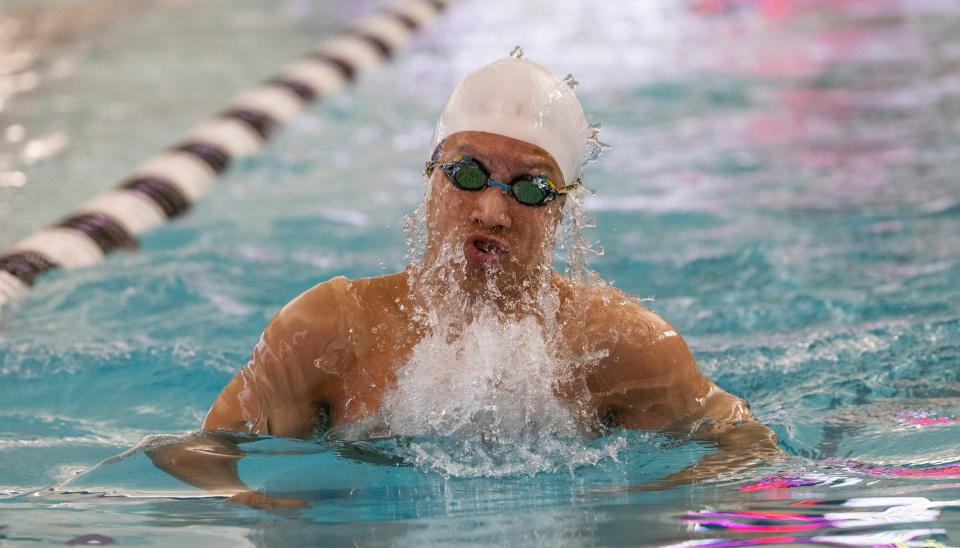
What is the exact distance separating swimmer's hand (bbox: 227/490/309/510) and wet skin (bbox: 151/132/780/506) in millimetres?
110

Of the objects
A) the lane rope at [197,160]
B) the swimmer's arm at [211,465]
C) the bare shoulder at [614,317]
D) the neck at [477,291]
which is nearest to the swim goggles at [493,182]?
the neck at [477,291]

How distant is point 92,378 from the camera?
3539 millimetres

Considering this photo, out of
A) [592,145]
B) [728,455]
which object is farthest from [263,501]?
[592,145]

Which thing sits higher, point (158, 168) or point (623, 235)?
point (158, 168)

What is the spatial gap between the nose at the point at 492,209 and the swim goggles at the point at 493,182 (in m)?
0.02

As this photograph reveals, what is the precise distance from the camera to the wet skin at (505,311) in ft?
7.92

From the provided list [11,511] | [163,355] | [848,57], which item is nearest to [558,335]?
[11,511]

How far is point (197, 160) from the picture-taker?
5773mm

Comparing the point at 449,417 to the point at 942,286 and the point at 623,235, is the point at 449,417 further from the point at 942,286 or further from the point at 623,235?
the point at 623,235

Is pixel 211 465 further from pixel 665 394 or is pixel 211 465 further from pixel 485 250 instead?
pixel 665 394

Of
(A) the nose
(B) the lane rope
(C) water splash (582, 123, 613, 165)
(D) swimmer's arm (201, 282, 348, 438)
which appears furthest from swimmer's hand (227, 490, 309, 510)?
(B) the lane rope

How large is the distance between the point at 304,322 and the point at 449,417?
0.35 m

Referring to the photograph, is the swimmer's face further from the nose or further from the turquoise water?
the turquoise water

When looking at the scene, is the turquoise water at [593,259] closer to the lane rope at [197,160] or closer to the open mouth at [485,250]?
the lane rope at [197,160]
